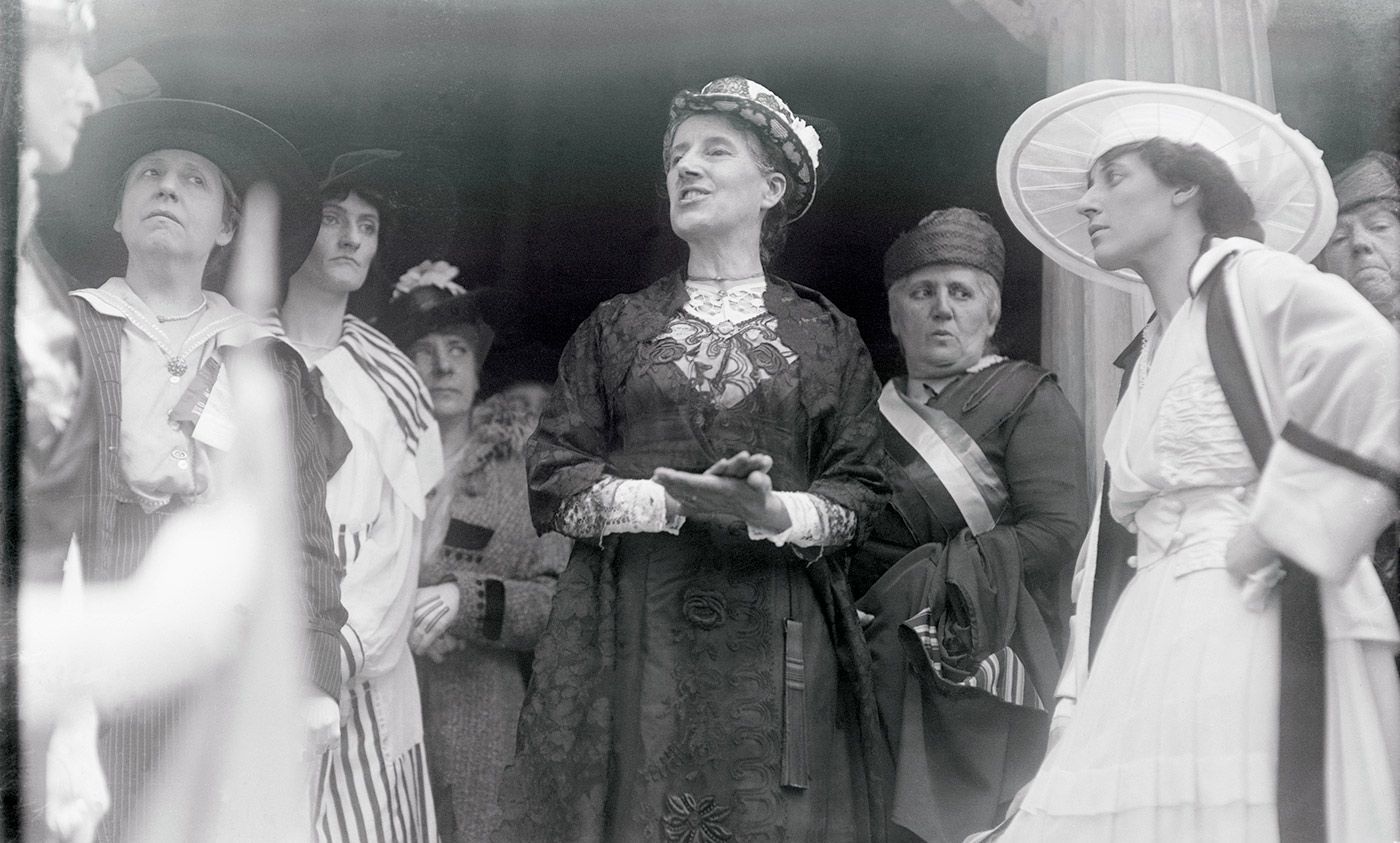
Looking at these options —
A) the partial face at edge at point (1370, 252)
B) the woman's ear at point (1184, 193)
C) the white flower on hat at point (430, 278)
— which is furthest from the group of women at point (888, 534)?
the partial face at edge at point (1370, 252)

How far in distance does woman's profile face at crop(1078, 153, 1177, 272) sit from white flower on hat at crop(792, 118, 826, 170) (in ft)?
2.49

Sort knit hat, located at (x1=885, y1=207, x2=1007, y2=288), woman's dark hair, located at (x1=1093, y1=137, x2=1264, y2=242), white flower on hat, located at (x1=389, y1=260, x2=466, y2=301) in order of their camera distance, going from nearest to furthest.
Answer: woman's dark hair, located at (x1=1093, y1=137, x2=1264, y2=242) < knit hat, located at (x1=885, y1=207, x2=1007, y2=288) < white flower on hat, located at (x1=389, y1=260, x2=466, y2=301)

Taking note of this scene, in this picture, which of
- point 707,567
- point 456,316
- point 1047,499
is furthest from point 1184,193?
point 456,316

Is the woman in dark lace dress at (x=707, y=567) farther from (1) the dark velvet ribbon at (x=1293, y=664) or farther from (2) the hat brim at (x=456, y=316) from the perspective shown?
(1) the dark velvet ribbon at (x=1293, y=664)

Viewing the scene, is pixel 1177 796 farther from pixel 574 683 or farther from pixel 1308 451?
pixel 574 683

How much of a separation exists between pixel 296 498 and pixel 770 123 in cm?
159

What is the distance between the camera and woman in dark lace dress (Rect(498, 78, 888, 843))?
4.99 m

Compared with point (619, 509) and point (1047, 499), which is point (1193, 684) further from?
point (619, 509)

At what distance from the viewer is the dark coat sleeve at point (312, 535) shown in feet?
17.8

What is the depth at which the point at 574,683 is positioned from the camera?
506 cm

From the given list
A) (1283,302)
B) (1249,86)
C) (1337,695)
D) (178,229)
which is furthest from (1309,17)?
(178,229)

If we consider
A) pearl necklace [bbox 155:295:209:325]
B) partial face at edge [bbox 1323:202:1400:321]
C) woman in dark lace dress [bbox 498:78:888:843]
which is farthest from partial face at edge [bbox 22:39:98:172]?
partial face at edge [bbox 1323:202:1400:321]

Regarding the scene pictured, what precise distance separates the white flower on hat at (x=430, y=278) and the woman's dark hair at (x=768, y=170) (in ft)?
2.80

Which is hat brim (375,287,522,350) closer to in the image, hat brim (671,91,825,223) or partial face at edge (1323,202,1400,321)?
hat brim (671,91,825,223)
